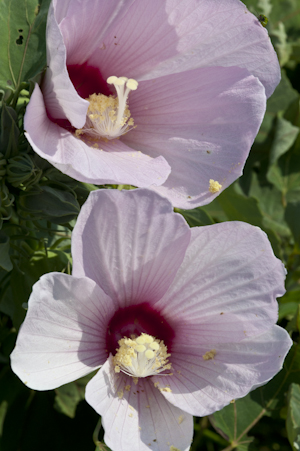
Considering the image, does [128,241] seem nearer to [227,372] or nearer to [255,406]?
[227,372]

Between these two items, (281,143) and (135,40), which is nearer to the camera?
(135,40)

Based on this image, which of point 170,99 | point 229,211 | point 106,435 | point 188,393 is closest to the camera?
point 106,435

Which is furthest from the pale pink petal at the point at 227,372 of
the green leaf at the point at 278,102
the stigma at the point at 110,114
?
the green leaf at the point at 278,102

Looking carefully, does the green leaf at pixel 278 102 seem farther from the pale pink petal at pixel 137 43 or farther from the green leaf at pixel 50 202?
the green leaf at pixel 50 202

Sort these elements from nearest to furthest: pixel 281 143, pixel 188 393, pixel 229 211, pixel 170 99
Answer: pixel 188 393
pixel 170 99
pixel 229 211
pixel 281 143

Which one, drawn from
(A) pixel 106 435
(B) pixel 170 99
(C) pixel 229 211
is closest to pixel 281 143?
(C) pixel 229 211

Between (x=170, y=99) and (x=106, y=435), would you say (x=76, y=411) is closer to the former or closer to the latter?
(x=106, y=435)

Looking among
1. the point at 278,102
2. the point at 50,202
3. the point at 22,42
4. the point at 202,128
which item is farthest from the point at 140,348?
the point at 278,102
